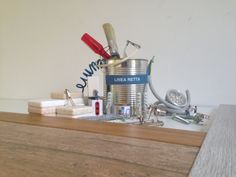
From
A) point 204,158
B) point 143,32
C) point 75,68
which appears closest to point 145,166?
point 204,158

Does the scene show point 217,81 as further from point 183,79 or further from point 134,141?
point 134,141

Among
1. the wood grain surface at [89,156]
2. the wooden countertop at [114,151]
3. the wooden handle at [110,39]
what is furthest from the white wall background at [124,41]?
the wood grain surface at [89,156]

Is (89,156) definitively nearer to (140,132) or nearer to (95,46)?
(140,132)

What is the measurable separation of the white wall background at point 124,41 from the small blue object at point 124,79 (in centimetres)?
43

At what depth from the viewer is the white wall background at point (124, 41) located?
1.04 m

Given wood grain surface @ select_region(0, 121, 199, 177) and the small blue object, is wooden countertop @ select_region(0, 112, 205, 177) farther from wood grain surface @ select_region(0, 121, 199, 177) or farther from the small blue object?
the small blue object

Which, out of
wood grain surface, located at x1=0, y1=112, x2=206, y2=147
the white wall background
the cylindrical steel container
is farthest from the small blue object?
the white wall background

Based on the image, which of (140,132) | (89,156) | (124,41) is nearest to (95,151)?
(89,156)

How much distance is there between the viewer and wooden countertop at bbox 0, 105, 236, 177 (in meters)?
0.26

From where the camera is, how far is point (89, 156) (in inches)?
12.3

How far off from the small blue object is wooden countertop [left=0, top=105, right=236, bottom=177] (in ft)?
0.67

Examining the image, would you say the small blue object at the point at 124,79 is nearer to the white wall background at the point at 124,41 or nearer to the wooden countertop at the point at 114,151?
the wooden countertop at the point at 114,151

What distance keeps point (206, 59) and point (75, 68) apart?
697mm

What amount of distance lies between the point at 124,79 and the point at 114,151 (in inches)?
14.2
